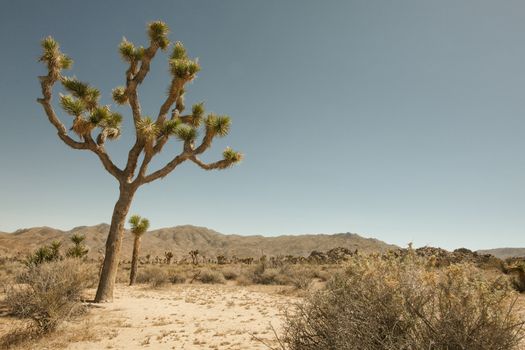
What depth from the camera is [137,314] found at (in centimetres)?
984

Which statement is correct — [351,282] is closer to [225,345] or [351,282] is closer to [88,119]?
[225,345]

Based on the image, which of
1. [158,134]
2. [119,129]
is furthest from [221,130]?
[119,129]

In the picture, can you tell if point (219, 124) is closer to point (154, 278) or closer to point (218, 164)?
point (218, 164)

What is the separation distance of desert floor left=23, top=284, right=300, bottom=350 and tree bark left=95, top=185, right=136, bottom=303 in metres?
0.52

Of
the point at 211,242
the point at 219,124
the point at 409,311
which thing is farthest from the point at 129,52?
the point at 211,242

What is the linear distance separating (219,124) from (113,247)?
5524 mm

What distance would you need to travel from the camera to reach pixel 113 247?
11.4m

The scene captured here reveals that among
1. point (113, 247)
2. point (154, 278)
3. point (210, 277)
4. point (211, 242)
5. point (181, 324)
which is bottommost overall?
point (181, 324)

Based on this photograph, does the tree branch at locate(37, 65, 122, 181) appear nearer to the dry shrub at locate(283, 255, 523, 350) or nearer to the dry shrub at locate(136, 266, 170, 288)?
the dry shrub at locate(136, 266, 170, 288)

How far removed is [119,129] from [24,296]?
287 inches

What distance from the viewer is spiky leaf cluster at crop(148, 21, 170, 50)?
1285cm

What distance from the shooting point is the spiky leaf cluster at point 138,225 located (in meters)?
18.7

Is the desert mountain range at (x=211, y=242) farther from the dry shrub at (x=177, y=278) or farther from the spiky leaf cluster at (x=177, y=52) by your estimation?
the spiky leaf cluster at (x=177, y=52)

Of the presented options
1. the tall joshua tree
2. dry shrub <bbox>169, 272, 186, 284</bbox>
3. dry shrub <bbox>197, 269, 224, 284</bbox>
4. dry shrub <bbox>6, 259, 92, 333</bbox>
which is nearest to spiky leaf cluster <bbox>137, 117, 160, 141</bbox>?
the tall joshua tree
